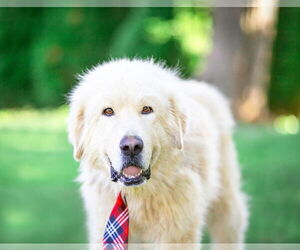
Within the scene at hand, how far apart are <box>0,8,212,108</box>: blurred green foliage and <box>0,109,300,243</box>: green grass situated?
4809 millimetres

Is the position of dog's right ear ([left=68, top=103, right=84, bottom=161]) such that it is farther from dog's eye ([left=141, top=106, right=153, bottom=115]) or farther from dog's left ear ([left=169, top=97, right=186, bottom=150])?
dog's left ear ([left=169, top=97, right=186, bottom=150])

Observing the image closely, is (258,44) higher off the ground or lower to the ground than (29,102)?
higher

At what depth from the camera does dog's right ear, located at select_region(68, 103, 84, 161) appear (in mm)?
4539

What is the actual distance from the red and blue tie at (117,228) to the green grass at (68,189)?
296 cm

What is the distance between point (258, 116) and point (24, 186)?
6132 mm

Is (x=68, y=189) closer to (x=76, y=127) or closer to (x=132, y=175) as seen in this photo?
(x=76, y=127)

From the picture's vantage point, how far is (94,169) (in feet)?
15.3

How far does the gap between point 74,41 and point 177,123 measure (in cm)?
1277

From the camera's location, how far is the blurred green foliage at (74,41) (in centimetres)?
1591

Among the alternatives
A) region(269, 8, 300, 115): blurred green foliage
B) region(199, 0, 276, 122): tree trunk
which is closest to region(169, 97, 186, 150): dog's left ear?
region(199, 0, 276, 122): tree trunk

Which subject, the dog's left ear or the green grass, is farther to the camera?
the green grass

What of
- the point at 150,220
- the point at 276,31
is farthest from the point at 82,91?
the point at 276,31

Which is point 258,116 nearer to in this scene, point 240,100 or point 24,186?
point 240,100

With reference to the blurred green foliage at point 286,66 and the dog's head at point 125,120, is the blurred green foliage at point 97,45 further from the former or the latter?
the dog's head at point 125,120
